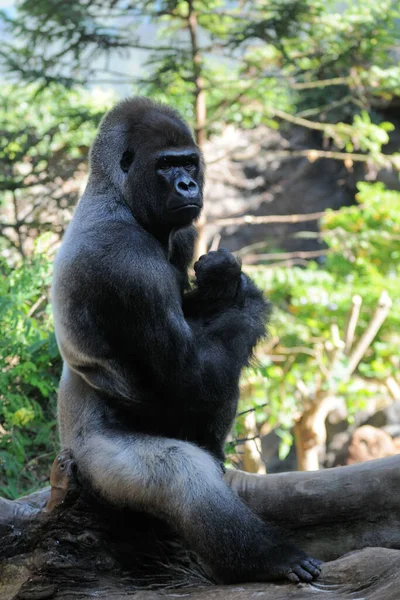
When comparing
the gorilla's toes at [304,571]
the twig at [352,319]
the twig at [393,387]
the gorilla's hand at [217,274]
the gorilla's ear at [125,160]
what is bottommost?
the gorilla's toes at [304,571]

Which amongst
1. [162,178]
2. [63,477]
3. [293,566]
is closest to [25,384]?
[63,477]

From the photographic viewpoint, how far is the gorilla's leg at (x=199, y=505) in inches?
96.8

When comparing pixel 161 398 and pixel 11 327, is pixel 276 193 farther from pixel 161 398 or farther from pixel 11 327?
pixel 161 398

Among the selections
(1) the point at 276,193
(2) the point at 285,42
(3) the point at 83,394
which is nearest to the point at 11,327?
(3) the point at 83,394

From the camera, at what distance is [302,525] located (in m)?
3.14

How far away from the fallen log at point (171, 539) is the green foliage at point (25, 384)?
0.91 m

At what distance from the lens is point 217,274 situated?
284 cm

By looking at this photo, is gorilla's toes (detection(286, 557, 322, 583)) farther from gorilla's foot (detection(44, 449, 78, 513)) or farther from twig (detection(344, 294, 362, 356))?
twig (detection(344, 294, 362, 356))

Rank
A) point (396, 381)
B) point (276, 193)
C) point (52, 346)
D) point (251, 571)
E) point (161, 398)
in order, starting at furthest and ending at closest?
point (276, 193) < point (396, 381) < point (52, 346) < point (161, 398) < point (251, 571)

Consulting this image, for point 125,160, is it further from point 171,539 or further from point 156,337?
point 171,539

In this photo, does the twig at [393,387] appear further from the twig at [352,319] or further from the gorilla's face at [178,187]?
the gorilla's face at [178,187]

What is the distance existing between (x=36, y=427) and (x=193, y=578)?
1.65 metres

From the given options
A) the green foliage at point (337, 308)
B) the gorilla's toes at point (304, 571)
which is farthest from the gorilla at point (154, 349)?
the green foliage at point (337, 308)

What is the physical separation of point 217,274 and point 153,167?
1.51 ft
